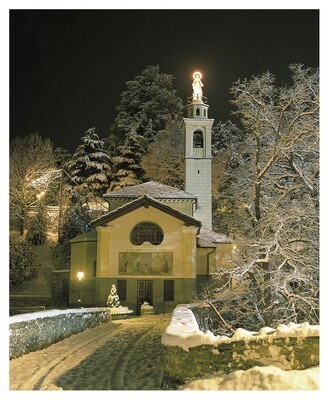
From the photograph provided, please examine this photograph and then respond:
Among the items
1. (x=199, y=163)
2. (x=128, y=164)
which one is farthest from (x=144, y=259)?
(x=128, y=164)

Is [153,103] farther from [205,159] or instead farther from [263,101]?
[263,101]

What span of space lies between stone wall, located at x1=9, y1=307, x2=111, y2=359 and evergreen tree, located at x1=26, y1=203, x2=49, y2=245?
1995 cm

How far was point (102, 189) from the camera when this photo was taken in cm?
3853

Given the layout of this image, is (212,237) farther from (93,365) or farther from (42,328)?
(93,365)

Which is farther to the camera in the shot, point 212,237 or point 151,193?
point 212,237

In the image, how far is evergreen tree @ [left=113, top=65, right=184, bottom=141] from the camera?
4394 centimetres

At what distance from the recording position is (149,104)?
44.2 m

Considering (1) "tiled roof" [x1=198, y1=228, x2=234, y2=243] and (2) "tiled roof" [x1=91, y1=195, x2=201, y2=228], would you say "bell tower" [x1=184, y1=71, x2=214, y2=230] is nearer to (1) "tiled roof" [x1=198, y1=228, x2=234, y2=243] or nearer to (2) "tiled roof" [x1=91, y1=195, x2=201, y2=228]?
(1) "tiled roof" [x1=198, y1=228, x2=234, y2=243]

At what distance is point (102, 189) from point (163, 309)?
16481 millimetres

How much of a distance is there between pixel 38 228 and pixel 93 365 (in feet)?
85.2

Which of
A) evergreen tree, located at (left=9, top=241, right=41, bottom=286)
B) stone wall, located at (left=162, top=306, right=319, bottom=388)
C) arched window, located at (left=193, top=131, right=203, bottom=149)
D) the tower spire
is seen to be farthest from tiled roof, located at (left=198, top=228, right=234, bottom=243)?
stone wall, located at (left=162, top=306, right=319, bottom=388)

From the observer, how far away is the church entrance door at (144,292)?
24.3 meters

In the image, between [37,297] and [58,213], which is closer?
[37,297]

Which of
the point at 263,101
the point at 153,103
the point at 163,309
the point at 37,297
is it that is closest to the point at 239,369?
the point at 263,101
